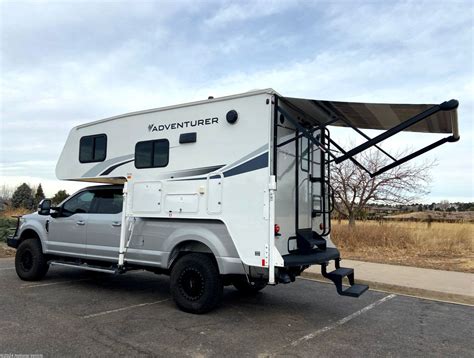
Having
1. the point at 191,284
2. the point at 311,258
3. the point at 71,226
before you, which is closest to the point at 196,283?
the point at 191,284

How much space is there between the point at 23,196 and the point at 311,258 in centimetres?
4695

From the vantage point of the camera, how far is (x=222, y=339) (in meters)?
4.86

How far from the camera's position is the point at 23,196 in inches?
1796

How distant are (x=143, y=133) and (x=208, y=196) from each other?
6.03ft

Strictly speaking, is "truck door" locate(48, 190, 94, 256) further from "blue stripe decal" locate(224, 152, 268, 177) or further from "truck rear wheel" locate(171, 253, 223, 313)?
"blue stripe decal" locate(224, 152, 268, 177)

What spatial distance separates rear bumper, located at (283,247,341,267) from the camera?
546cm

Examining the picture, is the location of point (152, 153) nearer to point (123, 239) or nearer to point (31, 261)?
point (123, 239)

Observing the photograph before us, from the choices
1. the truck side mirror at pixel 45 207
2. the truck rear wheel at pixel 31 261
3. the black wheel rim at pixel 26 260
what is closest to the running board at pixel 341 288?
the truck side mirror at pixel 45 207

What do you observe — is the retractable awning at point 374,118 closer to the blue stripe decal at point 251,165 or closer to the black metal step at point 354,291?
the blue stripe decal at point 251,165

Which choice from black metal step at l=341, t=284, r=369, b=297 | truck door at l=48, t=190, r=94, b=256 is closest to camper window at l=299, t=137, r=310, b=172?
black metal step at l=341, t=284, r=369, b=297

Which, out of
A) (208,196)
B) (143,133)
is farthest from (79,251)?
(208,196)

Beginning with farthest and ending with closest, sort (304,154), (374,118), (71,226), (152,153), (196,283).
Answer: (71,226) < (152,153) < (304,154) < (374,118) < (196,283)

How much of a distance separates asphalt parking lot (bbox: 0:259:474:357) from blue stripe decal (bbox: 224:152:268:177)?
2.05 m

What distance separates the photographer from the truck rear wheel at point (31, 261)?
7912mm
